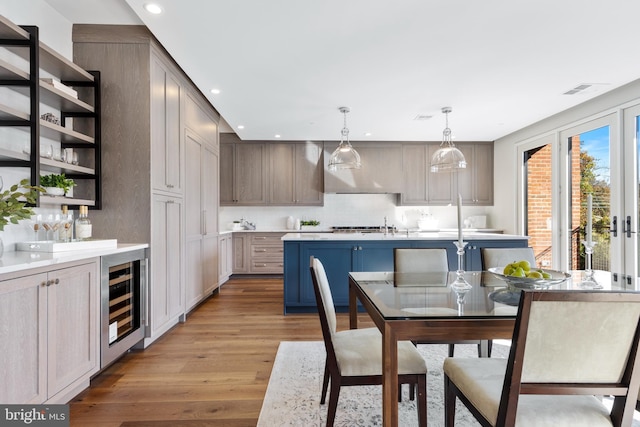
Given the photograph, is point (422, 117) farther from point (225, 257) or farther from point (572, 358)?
point (572, 358)

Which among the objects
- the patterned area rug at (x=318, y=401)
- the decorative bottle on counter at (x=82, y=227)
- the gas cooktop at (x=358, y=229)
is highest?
the decorative bottle on counter at (x=82, y=227)

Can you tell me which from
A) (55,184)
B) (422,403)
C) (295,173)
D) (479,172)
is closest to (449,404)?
(422,403)

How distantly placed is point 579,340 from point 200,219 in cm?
380

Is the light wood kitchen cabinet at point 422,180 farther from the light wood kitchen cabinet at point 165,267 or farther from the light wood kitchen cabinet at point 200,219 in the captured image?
the light wood kitchen cabinet at point 165,267

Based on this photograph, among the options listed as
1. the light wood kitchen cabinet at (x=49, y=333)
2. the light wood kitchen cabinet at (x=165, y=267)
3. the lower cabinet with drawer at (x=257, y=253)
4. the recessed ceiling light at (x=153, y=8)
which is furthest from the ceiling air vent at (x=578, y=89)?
the light wood kitchen cabinet at (x=49, y=333)

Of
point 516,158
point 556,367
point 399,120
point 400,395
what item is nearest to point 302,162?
point 399,120

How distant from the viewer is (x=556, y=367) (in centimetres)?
107

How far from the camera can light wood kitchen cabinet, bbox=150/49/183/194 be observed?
2845 mm

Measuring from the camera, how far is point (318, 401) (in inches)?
78.8

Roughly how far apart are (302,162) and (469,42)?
12.8ft

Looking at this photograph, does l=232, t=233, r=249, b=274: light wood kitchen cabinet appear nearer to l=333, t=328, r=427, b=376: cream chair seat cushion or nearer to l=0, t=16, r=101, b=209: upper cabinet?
l=0, t=16, r=101, b=209: upper cabinet

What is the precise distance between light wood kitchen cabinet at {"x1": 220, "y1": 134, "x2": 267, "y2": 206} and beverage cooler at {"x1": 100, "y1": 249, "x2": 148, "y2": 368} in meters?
3.43

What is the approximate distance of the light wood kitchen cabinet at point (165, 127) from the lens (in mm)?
2845

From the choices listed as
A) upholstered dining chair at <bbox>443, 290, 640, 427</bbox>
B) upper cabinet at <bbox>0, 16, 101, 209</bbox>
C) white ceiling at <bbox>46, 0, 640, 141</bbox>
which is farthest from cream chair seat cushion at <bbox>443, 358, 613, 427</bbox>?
upper cabinet at <bbox>0, 16, 101, 209</bbox>
